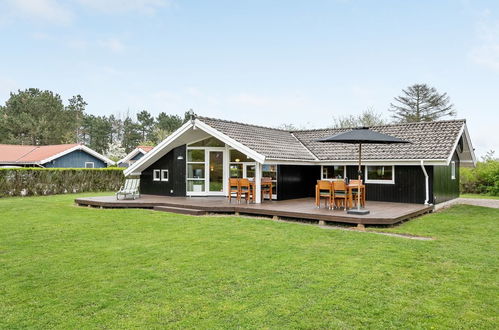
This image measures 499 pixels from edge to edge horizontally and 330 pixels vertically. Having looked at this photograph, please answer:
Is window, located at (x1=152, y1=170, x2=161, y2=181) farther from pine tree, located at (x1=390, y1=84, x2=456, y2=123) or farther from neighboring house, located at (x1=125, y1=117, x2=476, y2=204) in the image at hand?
pine tree, located at (x1=390, y1=84, x2=456, y2=123)

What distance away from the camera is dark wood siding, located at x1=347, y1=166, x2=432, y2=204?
12766 millimetres

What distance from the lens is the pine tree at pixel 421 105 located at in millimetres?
41344

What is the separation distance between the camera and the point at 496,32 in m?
17.6

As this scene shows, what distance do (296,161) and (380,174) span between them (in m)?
3.22

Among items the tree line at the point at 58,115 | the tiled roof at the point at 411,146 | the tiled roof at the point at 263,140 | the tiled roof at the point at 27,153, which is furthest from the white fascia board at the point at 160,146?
the tree line at the point at 58,115

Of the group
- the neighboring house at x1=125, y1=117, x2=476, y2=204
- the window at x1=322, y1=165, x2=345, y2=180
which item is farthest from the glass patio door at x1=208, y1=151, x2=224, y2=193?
the window at x1=322, y1=165, x2=345, y2=180

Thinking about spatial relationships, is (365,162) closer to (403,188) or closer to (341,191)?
(403,188)

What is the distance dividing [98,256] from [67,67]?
2235 centimetres

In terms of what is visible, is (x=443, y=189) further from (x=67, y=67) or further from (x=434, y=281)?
(x=67, y=67)

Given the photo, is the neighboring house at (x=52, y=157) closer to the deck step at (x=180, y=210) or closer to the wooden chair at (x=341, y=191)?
the deck step at (x=180, y=210)

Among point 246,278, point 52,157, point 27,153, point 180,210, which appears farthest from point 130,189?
point 27,153

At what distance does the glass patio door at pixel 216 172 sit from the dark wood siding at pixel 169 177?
3.70 feet

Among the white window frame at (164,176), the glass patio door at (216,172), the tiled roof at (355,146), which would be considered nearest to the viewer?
the tiled roof at (355,146)

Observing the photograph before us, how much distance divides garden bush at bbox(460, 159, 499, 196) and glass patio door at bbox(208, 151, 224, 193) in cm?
1521
